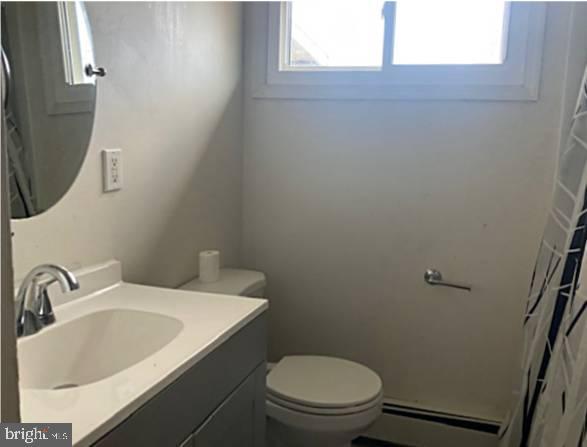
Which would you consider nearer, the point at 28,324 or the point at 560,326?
the point at 28,324

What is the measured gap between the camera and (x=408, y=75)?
80.9 inches

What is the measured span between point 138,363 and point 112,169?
63cm

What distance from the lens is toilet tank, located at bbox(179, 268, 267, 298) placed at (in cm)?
186

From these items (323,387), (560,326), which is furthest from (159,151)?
(560,326)

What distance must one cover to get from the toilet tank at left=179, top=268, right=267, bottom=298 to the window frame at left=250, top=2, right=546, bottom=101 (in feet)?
2.41

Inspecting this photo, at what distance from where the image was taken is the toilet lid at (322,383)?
5.67 feet

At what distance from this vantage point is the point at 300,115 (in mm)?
2195

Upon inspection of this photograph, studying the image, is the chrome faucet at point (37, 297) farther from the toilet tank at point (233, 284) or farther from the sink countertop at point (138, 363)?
the toilet tank at point (233, 284)

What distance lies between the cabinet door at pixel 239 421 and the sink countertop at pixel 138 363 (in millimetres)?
166

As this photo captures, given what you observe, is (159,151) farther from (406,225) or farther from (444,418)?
(444,418)

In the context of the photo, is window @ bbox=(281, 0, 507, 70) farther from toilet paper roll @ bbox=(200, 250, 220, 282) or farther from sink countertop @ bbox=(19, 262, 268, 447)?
sink countertop @ bbox=(19, 262, 268, 447)

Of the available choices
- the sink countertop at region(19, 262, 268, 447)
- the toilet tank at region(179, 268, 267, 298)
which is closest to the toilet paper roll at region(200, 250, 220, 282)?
the toilet tank at region(179, 268, 267, 298)

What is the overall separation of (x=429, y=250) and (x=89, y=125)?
133 centimetres

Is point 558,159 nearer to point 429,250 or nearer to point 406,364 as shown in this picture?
point 429,250
